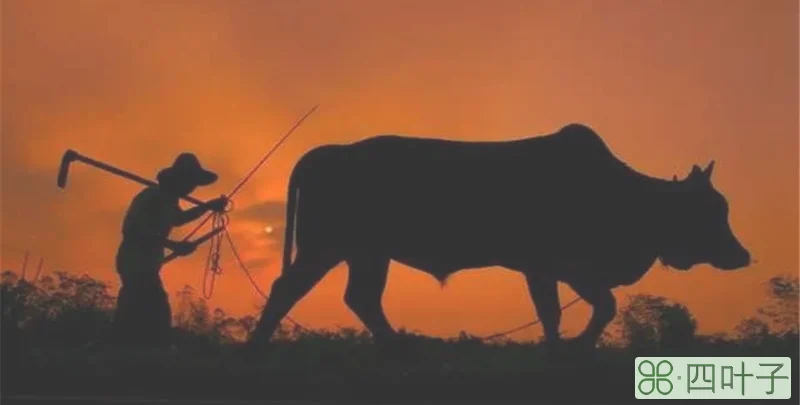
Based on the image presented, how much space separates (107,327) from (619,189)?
4.63 metres

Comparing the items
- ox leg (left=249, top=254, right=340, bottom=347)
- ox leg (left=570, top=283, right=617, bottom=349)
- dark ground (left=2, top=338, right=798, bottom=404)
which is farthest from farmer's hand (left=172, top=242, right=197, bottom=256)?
ox leg (left=570, top=283, right=617, bottom=349)

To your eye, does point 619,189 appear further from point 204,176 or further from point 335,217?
point 204,176

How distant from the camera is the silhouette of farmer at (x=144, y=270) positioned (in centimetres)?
1004

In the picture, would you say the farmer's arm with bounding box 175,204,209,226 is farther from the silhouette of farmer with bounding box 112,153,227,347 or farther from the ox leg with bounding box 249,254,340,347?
the ox leg with bounding box 249,254,340,347

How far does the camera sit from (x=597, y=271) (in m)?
10.8

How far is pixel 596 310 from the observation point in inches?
414

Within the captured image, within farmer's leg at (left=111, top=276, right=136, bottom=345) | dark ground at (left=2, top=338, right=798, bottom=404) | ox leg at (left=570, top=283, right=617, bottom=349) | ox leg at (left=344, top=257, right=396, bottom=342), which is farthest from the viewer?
ox leg at (left=344, top=257, right=396, bottom=342)

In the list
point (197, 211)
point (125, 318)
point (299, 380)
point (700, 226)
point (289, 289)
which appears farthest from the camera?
point (700, 226)

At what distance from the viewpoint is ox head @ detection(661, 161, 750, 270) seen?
36.8ft

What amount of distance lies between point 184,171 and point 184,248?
2.06 feet

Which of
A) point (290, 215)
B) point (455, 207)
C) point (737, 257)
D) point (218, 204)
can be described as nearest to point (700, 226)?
point (737, 257)

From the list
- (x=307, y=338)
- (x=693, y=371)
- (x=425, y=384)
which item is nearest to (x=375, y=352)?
(x=307, y=338)

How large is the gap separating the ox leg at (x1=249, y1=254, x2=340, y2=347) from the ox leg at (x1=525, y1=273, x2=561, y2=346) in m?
1.68

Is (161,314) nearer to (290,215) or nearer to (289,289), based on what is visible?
(289,289)
